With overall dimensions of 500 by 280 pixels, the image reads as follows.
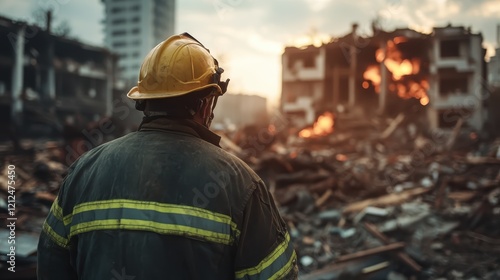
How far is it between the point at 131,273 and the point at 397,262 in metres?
5.57

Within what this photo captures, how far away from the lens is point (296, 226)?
332 inches

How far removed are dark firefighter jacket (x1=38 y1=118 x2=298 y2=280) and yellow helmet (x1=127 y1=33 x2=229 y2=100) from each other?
18cm

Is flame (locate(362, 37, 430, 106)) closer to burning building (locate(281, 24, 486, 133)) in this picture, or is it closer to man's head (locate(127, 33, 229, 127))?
burning building (locate(281, 24, 486, 133))

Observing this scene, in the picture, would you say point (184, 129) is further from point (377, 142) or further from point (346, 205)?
point (377, 142)

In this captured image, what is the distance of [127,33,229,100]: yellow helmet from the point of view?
1.81 metres

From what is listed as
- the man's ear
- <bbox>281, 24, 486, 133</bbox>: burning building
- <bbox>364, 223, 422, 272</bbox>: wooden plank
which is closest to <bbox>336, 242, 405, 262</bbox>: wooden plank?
<bbox>364, 223, 422, 272</bbox>: wooden plank

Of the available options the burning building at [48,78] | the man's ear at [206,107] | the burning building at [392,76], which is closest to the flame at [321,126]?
the burning building at [392,76]

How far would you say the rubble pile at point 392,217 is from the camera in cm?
602

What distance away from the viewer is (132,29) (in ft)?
259

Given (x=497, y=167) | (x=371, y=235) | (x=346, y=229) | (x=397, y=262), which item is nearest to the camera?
(x=397, y=262)

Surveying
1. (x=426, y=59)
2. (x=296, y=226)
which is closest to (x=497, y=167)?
(x=296, y=226)

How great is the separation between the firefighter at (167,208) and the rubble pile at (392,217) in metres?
4.23

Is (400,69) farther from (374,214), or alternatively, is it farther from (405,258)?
(405,258)

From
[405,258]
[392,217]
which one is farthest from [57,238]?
[392,217]
